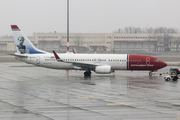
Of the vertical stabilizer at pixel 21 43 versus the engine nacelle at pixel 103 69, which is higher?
the vertical stabilizer at pixel 21 43

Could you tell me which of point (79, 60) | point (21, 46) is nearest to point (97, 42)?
point (21, 46)

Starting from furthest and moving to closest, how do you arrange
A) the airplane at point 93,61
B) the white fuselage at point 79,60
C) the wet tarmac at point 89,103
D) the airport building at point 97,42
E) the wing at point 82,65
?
the airport building at point 97,42 → the white fuselage at point 79,60 → the airplane at point 93,61 → the wing at point 82,65 → the wet tarmac at point 89,103

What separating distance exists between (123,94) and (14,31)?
82.0 ft

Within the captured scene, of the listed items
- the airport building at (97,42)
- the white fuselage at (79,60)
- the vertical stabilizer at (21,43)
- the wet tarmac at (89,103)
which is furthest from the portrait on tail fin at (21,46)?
the airport building at (97,42)

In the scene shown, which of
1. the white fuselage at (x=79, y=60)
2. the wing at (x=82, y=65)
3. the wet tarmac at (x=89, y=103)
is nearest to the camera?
the wet tarmac at (x=89, y=103)

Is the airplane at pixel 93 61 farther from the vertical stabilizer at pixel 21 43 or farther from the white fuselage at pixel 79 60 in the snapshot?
the vertical stabilizer at pixel 21 43

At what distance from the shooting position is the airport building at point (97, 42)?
14200 cm

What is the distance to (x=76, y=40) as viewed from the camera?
469 feet

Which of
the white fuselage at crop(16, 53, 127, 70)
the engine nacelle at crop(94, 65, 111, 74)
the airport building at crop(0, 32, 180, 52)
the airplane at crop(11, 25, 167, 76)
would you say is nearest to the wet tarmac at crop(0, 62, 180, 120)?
the engine nacelle at crop(94, 65, 111, 74)

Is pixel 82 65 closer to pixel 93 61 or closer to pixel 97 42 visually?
pixel 93 61

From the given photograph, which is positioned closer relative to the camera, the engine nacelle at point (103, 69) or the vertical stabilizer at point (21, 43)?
the engine nacelle at point (103, 69)

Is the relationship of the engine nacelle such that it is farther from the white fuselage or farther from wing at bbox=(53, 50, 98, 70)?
the white fuselage

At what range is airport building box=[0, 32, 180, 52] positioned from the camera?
14200cm

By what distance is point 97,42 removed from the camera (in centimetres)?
14988
